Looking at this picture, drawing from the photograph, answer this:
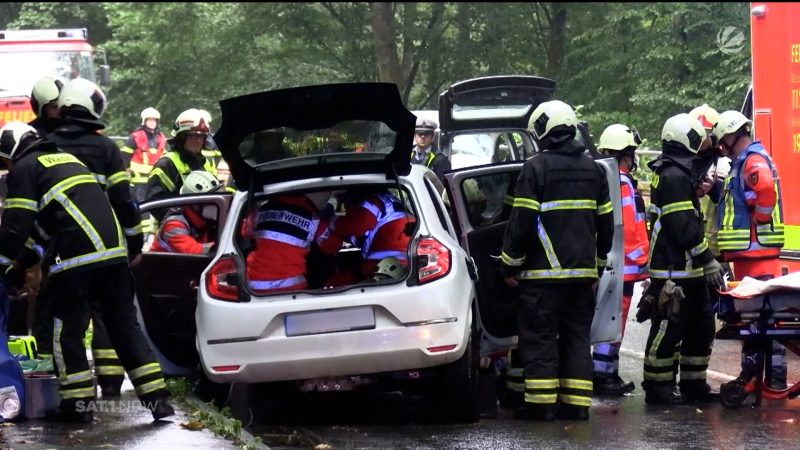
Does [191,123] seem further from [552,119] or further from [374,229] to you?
[552,119]

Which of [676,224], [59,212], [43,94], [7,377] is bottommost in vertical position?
[7,377]

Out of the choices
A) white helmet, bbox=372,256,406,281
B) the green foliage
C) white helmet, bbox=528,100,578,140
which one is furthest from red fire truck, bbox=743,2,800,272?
the green foliage

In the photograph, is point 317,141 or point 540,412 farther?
point 540,412

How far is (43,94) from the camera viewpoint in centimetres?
886

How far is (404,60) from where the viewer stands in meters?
32.6

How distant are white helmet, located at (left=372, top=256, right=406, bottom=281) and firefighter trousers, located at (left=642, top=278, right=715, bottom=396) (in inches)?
76.1

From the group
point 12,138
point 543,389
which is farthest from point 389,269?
point 12,138

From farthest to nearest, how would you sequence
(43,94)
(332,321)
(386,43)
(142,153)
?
(386,43) < (142,153) < (43,94) < (332,321)

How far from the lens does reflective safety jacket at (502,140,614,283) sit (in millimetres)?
8367

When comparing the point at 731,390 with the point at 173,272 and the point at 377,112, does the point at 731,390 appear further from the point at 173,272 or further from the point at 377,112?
the point at 173,272

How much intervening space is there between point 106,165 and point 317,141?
1.20m

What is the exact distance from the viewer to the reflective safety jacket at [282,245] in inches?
324

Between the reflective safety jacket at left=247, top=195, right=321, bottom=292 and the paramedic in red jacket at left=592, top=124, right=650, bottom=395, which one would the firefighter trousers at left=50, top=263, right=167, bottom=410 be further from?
the paramedic in red jacket at left=592, top=124, right=650, bottom=395

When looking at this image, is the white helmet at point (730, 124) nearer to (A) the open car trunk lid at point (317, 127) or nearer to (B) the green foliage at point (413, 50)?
(A) the open car trunk lid at point (317, 127)
